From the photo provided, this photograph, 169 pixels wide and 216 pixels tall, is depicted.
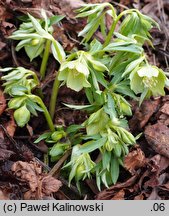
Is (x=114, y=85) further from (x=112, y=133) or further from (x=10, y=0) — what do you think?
(x=10, y=0)

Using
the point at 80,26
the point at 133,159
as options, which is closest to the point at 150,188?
the point at 133,159

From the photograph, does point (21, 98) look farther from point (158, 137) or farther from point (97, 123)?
point (158, 137)

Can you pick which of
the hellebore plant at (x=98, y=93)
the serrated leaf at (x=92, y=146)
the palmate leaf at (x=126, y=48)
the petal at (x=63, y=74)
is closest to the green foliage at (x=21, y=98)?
the hellebore plant at (x=98, y=93)

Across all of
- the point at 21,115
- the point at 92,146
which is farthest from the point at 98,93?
the point at 21,115

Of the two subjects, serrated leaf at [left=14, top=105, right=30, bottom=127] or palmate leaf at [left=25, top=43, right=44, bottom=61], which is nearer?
serrated leaf at [left=14, top=105, right=30, bottom=127]

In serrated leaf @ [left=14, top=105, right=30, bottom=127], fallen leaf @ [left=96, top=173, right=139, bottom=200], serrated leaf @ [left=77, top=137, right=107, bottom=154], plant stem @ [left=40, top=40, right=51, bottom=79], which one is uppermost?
plant stem @ [left=40, top=40, right=51, bottom=79]

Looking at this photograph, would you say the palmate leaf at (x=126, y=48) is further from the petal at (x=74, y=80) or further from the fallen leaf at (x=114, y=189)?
the fallen leaf at (x=114, y=189)

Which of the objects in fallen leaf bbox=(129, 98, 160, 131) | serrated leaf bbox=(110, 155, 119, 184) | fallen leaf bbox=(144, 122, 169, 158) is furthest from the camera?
fallen leaf bbox=(129, 98, 160, 131)

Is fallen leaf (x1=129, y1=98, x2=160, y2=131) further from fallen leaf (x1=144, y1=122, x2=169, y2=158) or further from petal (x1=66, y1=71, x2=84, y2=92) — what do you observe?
petal (x1=66, y1=71, x2=84, y2=92)

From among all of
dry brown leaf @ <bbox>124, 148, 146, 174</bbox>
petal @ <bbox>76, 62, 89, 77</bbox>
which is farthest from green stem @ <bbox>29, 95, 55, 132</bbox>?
dry brown leaf @ <bbox>124, 148, 146, 174</bbox>
